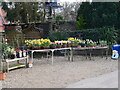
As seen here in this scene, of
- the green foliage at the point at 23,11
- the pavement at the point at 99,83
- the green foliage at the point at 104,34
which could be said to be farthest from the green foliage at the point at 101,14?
the pavement at the point at 99,83

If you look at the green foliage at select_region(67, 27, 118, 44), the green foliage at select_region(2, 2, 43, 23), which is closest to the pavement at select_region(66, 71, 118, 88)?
the green foliage at select_region(67, 27, 118, 44)

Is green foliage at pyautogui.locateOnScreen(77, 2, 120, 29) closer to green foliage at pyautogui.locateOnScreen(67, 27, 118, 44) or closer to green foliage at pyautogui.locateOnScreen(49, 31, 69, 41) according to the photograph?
green foliage at pyautogui.locateOnScreen(67, 27, 118, 44)

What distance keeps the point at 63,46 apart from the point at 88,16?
266 inches

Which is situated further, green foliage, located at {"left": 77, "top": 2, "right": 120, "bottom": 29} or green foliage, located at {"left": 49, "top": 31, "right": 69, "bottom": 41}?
green foliage, located at {"left": 49, "top": 31, "right": 69, "bottom": 41}

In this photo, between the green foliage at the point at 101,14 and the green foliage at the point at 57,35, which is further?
the green foliage at the point at 57,35

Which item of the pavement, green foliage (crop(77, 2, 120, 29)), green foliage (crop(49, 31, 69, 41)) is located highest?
green foliage (crop(77, 2, 120, 29))

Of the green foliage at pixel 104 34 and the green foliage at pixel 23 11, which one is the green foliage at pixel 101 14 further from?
the green foliage at pixel 23 11

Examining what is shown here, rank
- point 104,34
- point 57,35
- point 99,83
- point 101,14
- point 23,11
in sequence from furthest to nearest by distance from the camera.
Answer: point 23,11, point 101,14, point 57,35, point 104,34, point 99,83

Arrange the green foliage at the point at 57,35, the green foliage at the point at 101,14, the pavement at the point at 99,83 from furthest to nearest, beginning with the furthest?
the green foliage at the point at 57,35, the green foliage at the point at 101,14, the pavement at the point at 99,83

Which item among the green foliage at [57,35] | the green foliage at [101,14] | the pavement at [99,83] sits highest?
the green foliage at [101,14]

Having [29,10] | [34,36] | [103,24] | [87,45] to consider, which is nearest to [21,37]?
[34,36]

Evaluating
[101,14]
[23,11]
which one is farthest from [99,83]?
[23,11]

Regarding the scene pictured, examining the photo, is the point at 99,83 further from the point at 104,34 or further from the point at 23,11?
the point at 23,11

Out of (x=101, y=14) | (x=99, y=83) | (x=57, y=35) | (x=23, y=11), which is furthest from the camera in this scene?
(x=23, y=11)
